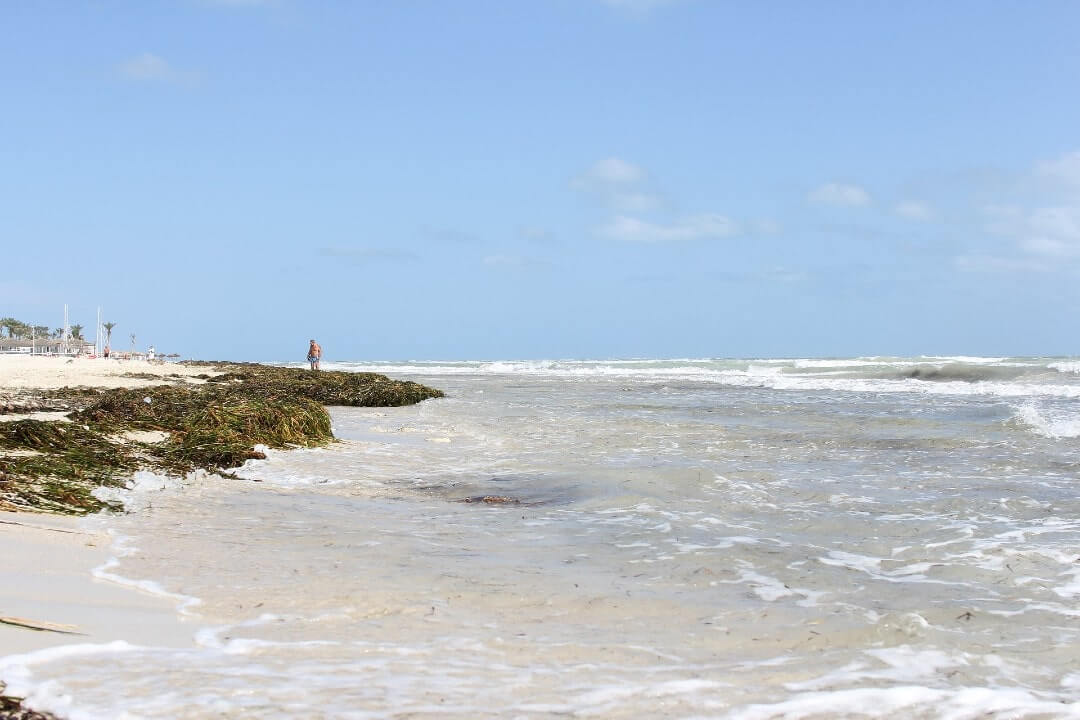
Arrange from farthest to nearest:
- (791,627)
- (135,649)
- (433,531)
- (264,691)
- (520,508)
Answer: (520,508) < (433,531) < (791,627) < (135,649) < (264,691)

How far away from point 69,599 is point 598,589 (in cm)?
229

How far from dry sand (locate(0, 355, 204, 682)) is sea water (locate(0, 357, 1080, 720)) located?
14cm

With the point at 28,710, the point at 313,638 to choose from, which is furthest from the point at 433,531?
the point at 28,710

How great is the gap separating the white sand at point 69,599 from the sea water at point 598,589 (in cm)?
14

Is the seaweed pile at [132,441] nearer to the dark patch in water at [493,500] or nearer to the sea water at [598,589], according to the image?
the sea water at [598,589]

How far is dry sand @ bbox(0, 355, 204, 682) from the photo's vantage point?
10.3ft

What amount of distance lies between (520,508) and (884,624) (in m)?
3.47

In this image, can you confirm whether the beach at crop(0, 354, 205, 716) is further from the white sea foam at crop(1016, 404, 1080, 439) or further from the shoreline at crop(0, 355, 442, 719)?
the white sea foam at crop(1016, 404, 1080, 439)

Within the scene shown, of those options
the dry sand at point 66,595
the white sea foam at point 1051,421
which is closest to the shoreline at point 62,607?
the dry sand at point 66,595

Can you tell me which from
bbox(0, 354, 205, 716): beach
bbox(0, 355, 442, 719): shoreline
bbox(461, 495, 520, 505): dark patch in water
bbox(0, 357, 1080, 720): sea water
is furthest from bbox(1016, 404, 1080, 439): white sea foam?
bbox(0, 354, 205, 716): beach

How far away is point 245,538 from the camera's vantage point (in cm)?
527

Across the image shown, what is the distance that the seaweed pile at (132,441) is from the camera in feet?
Result: 19.8

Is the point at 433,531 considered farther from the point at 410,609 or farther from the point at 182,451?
the point at 182,451

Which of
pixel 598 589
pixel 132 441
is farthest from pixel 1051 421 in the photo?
pixel 132 441
